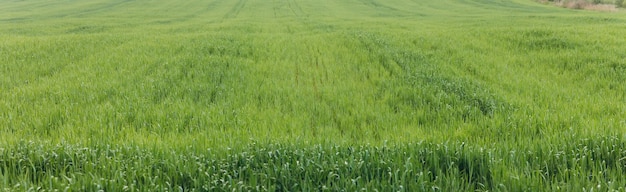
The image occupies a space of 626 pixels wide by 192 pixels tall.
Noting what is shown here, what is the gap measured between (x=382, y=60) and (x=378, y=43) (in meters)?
2.90

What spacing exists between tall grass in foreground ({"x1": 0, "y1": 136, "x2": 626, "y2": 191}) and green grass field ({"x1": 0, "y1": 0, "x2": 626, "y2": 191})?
0.02 m

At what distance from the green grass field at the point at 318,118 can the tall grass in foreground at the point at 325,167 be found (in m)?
0.02

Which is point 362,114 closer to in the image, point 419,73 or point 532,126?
point 532,126

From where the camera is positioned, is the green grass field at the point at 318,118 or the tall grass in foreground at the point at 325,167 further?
the green grass field at the point at 318,118

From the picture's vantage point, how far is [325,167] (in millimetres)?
2791

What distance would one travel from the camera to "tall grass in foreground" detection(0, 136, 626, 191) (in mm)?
2537

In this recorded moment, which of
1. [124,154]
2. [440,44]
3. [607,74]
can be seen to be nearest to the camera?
[124,154]

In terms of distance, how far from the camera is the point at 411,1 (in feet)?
167

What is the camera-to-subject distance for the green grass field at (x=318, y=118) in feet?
8.86

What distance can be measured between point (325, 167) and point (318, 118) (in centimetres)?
210

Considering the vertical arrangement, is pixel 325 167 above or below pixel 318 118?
above

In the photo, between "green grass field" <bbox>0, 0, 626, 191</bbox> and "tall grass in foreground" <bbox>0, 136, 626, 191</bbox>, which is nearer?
"tall grass in foreground" <bbox>0, 136, 626, 191</bbox>

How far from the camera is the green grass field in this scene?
106 inches

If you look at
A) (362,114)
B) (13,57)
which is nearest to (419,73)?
(362,114)
